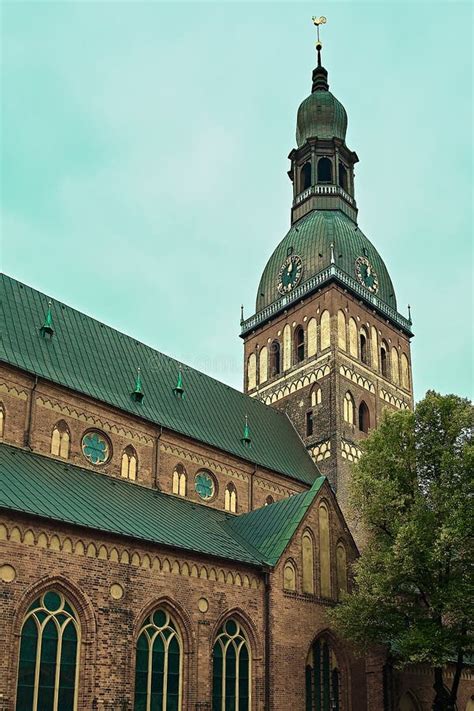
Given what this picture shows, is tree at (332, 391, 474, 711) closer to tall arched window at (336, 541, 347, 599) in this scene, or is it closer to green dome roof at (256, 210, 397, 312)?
tall arched window at (336, 541, 347, 599)

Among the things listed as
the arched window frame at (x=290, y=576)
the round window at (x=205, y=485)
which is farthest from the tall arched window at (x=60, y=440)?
the arched window frame at (x=290, y=576)

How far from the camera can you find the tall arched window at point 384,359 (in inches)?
1841

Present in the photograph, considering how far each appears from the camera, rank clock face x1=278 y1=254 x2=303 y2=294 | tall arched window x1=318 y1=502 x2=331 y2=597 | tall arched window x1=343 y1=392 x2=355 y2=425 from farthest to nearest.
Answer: clock face x1=278 y1=254 x2=303 y2=294
tall arched window x1=343 y1=392 x2=355 y2=425
tall arched window x1=318 y1=502 x2=331 y2=597

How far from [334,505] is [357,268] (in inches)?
807

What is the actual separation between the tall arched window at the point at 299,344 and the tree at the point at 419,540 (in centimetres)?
1812

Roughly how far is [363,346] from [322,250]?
6.14 m

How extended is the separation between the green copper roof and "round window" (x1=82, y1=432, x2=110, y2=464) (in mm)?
1437

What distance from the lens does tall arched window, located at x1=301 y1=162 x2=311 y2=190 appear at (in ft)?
175

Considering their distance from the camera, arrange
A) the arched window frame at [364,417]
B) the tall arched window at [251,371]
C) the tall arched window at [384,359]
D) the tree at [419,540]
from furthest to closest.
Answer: the tall arched window at [251,371] < the tall arched window at [384,359] < the arched window frame at [364,417] < the tree at [419,540]

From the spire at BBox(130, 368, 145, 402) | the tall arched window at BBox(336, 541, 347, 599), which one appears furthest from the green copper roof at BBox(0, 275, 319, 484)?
the tall arched window at BBox(336, 541, 347, 599)

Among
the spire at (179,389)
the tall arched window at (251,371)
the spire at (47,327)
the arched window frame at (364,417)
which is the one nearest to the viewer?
the spire at (47,327)

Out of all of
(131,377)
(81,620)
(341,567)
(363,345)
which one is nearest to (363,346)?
(363,345)

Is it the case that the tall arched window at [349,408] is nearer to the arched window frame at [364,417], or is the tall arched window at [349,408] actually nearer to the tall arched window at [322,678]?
the arched window frame at [364,417]

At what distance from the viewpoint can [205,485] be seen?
3309cm
